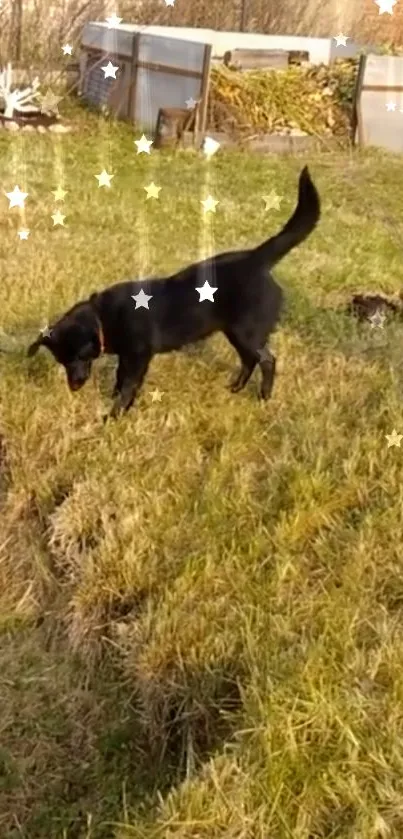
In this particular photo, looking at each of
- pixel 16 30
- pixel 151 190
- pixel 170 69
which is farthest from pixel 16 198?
pixel 170 69

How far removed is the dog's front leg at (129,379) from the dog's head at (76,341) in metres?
0.11

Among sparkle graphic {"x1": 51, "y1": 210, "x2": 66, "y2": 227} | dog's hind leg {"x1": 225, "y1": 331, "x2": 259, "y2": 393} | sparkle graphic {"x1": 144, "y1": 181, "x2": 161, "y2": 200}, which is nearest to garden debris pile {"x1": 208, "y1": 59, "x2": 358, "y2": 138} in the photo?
sparkle graphic {"x1": 144, "y1": 181, "x2": 161, "y2": 200}

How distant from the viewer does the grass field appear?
2061 millimetres

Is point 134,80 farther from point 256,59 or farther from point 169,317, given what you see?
point 169,317

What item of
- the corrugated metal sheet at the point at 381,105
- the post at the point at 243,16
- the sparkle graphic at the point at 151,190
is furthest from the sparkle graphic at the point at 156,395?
the corrugated metal sheet at the point at 381,105

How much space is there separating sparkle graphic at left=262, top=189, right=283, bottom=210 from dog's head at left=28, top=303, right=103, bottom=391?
2772 millimetres

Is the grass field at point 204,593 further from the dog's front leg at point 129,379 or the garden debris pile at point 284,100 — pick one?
the garden debris pile at point 284,100

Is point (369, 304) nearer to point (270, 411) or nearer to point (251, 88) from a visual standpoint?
point (270, 411)

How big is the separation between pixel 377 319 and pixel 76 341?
1.53m

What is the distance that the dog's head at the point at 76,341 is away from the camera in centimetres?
328

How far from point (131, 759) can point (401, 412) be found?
1.42 m

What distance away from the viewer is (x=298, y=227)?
3.22 meters

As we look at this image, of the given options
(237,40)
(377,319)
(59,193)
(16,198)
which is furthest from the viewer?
(237,40)

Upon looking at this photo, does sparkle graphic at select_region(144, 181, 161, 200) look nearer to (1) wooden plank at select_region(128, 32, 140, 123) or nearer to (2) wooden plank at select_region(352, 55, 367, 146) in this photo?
(1) wooden plank at select_region(128, 32, 140, 123)
